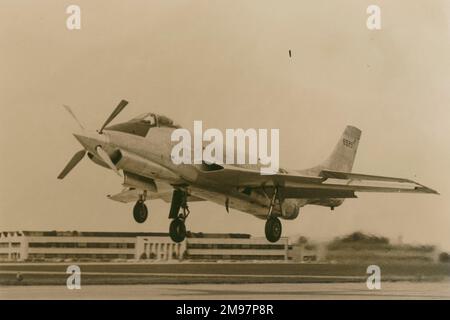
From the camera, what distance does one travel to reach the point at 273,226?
42.2ft

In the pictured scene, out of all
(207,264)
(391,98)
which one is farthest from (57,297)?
(391,98)

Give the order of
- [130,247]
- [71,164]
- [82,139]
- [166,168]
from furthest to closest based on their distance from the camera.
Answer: [130,247] → [71,164] → [166,168] → [82,139]

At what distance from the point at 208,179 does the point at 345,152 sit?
8.66 feet

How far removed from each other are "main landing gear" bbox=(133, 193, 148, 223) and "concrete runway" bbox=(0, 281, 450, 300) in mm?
1176

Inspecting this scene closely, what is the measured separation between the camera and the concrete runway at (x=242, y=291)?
40.1 ft

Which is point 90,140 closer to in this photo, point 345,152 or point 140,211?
point 140,211

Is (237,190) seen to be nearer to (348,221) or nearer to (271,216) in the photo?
(271,216)

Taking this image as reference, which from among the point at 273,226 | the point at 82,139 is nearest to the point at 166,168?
the point at 82,139

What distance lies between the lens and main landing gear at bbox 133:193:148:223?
12609 mm

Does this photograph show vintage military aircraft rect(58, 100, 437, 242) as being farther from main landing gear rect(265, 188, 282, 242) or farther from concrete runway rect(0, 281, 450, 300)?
concrete runway rect(0, 281, 450, 300)

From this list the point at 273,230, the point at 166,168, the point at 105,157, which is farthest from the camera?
the point at 273,230

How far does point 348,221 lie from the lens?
13055 mm

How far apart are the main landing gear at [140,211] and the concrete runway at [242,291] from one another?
1176 millimetres

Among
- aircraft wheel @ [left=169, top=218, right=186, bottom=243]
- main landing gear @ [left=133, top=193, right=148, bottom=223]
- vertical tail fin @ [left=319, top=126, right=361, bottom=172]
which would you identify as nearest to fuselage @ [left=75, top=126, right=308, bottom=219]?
main landing gear @ [left=133, top=193, right=148, bottom=223]
